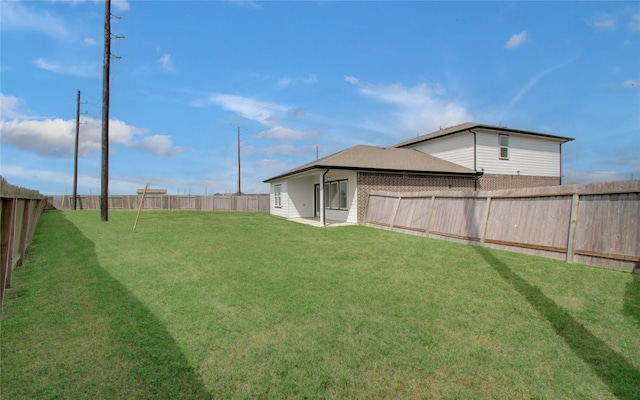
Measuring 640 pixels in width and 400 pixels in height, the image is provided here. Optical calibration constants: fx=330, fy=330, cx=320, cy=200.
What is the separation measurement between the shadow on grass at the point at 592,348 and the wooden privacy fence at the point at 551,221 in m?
1.41

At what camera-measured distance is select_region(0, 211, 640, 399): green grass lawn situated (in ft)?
8.86

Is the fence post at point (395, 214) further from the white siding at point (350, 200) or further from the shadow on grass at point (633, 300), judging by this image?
the shadow on grass at point (633, 300)

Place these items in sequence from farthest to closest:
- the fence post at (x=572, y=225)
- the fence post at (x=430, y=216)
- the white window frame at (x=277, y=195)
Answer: the white window frame at (x=277, y=195), the fence post at (x=430, y=216), the fence post at (x=572, y=225)

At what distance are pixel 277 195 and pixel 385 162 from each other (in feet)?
31.5

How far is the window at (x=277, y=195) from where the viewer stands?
912 inches

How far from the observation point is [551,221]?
760 cm

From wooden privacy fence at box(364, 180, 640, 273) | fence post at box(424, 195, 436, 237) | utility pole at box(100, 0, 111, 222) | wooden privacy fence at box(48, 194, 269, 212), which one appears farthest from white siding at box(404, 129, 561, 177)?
utility pole at box(100, 0, 111, 222)

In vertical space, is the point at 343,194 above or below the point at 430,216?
above

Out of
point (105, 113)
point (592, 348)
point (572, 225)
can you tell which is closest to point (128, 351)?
point (592, 348)

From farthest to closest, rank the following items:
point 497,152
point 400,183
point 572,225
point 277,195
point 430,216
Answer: point 277,195 → point 497,152 → point 400,183 → point 430,216 → point 572,225

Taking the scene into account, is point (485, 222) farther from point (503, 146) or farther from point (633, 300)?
point (503, 146)

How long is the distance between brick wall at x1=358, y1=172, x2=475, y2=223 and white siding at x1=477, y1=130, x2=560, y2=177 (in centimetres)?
246

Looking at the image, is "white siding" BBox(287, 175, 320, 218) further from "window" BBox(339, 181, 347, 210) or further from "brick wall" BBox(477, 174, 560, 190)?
"brick wall" BBox(477, 174, 560, 190)

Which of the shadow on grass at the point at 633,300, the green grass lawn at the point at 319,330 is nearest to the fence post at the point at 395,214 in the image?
the green grass lawn at the point at 319,330
